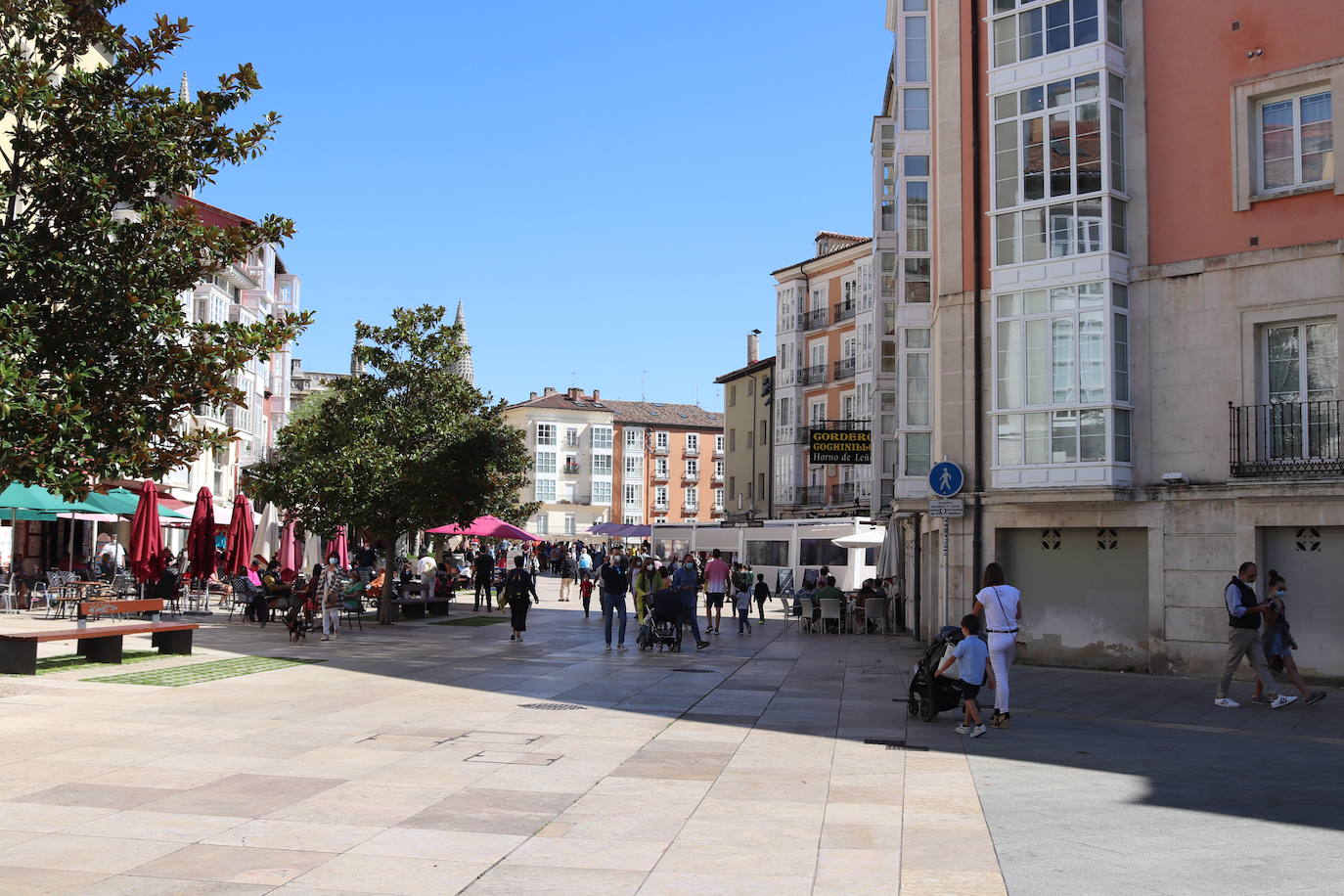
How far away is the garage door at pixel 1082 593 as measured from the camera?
20953 millimetres

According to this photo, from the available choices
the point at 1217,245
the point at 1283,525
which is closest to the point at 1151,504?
the point at 1283,525

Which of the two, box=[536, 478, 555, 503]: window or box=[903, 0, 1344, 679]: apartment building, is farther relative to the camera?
box=[536, 478, 555, 503]: window

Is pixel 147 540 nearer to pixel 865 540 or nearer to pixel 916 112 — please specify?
pixel 916 112

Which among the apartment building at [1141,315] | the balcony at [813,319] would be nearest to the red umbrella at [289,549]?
the apartment building at [1141,315]

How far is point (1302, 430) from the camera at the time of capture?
19094 mm

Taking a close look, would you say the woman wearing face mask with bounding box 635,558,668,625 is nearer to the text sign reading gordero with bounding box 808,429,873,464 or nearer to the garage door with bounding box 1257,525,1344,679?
the text sign reading gordero with bounding box 808,429,873,464

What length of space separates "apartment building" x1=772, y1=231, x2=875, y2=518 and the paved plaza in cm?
4266

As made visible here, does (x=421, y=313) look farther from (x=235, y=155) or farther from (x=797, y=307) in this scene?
(x=797, y=307)

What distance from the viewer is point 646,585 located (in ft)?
85.4

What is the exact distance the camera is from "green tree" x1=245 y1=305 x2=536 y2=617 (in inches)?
1109

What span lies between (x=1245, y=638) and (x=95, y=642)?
1547cm

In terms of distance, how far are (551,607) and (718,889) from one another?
34127 mm

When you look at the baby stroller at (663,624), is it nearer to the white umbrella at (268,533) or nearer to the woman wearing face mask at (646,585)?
the woman wearing face mask at (646,585)

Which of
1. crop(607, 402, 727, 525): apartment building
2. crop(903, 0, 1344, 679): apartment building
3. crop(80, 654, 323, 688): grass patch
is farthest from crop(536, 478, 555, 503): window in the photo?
crop(80, 654, 323, 688): grass patch
